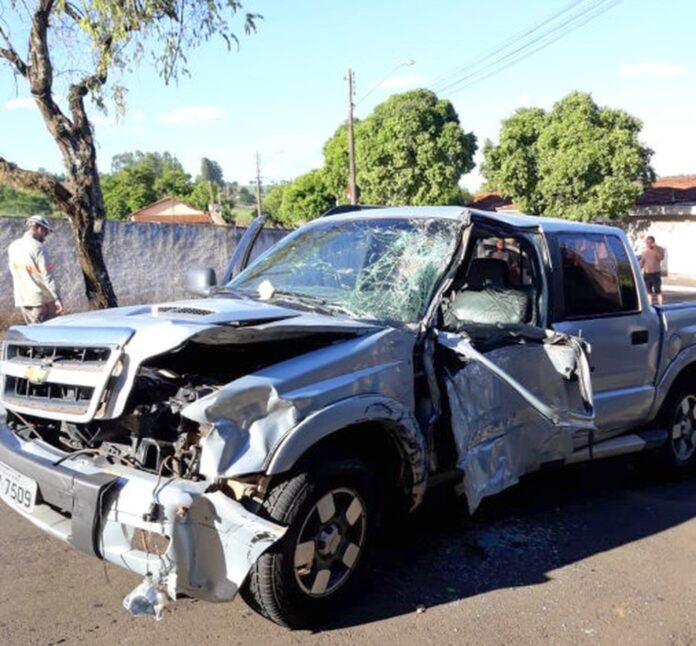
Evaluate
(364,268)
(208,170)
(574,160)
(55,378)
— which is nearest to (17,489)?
(55,378)

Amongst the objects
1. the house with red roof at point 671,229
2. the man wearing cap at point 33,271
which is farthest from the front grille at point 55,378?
the house with red roof at point 671,229

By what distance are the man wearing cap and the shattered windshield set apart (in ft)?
12.1

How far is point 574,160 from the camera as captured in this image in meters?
26.8

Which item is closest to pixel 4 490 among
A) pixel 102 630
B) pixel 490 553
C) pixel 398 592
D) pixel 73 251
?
pixel 102 630

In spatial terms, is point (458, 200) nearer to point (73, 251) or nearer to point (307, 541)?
point (73, 251)

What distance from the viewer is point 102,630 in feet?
10.6

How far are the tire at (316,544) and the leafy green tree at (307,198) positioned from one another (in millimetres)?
38163

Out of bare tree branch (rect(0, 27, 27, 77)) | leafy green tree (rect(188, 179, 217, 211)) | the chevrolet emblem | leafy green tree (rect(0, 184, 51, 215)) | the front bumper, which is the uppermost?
leafy green tree (rect(188, 179, 217, 211))

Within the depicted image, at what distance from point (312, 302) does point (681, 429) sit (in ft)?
10.6

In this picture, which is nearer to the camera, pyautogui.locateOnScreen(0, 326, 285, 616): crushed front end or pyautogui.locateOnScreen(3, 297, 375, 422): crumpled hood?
pyautogui.locateOnScreen(0, 326, 285, 616): crushed front end

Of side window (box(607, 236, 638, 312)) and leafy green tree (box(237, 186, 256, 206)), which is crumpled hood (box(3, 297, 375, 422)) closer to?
side window (box(607, 236, 638, 312))

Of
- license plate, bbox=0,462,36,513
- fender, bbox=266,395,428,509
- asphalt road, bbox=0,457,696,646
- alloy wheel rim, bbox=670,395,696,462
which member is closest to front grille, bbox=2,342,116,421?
license plate, bbox=0,462,36,513

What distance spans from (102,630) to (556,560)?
2.37 metres

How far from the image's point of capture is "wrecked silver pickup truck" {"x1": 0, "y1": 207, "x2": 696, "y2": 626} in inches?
112
